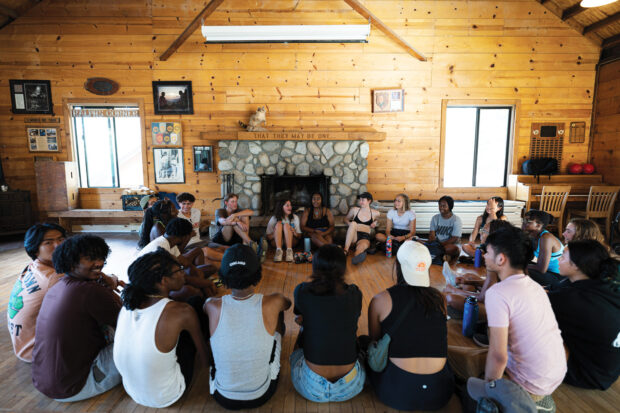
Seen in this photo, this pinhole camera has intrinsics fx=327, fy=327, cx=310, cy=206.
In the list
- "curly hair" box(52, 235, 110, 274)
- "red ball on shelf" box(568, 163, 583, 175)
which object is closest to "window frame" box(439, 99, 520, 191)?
"red ball on shelf" box(568, 163, 583, 175)

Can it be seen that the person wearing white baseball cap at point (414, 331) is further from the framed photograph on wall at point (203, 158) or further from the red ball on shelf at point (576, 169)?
the red ball on shelf at point (576, 169)

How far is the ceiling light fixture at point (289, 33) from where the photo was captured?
4859 mm

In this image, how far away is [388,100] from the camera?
5.89 metres

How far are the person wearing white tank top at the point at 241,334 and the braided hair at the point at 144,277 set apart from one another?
0.28 meters

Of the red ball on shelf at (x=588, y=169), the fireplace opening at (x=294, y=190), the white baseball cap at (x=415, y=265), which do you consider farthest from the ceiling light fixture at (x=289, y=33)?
the red ball on shelf at (x=588, y=169)

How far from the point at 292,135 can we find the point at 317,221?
1.70 meters

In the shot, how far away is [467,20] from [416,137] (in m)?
2.22

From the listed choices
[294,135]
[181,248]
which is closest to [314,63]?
[294,135]

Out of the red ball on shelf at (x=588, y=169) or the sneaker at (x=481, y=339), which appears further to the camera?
the red ball on shelf at (x=588, y=169)

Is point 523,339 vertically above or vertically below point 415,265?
below

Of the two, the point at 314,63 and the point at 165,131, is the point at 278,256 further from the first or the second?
the point at 314,63

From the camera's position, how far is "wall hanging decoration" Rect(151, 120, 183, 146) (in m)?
5.97

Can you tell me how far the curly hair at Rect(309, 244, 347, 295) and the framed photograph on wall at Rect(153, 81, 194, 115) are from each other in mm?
5232

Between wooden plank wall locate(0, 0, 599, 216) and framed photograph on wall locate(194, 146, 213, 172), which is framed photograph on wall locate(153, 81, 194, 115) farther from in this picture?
framed photograph on wall locate(194, 146, 213, 172)
